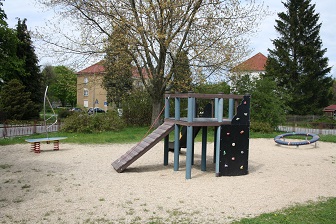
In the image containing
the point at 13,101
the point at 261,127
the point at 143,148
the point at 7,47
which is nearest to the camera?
the point at 143,148

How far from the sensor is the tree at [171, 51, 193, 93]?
1842 centimetres

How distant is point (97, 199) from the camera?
595 cm

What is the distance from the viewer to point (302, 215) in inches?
199

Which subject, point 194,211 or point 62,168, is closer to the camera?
point 194,211

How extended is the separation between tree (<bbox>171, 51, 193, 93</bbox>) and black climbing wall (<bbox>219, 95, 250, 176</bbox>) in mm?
10267

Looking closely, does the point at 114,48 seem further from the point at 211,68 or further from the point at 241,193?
the point at 241,193

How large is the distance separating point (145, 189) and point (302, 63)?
36.2 meters

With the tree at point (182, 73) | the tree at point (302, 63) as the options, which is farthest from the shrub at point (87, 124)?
the tree at point (302, 63)

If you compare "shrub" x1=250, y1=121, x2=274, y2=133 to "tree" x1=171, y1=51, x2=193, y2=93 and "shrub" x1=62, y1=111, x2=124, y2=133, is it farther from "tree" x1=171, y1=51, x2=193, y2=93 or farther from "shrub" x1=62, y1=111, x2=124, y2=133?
"shrub" x1=62, y1=111, x2=124, y2=133

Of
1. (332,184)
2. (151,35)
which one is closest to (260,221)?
(332,184)

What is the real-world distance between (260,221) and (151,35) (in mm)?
13274

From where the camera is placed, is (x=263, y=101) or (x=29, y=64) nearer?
(x=263, y=101)

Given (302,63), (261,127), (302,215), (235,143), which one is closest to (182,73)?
(261,127)

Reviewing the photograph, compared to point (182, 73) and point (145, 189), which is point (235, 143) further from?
point (182, 73)
